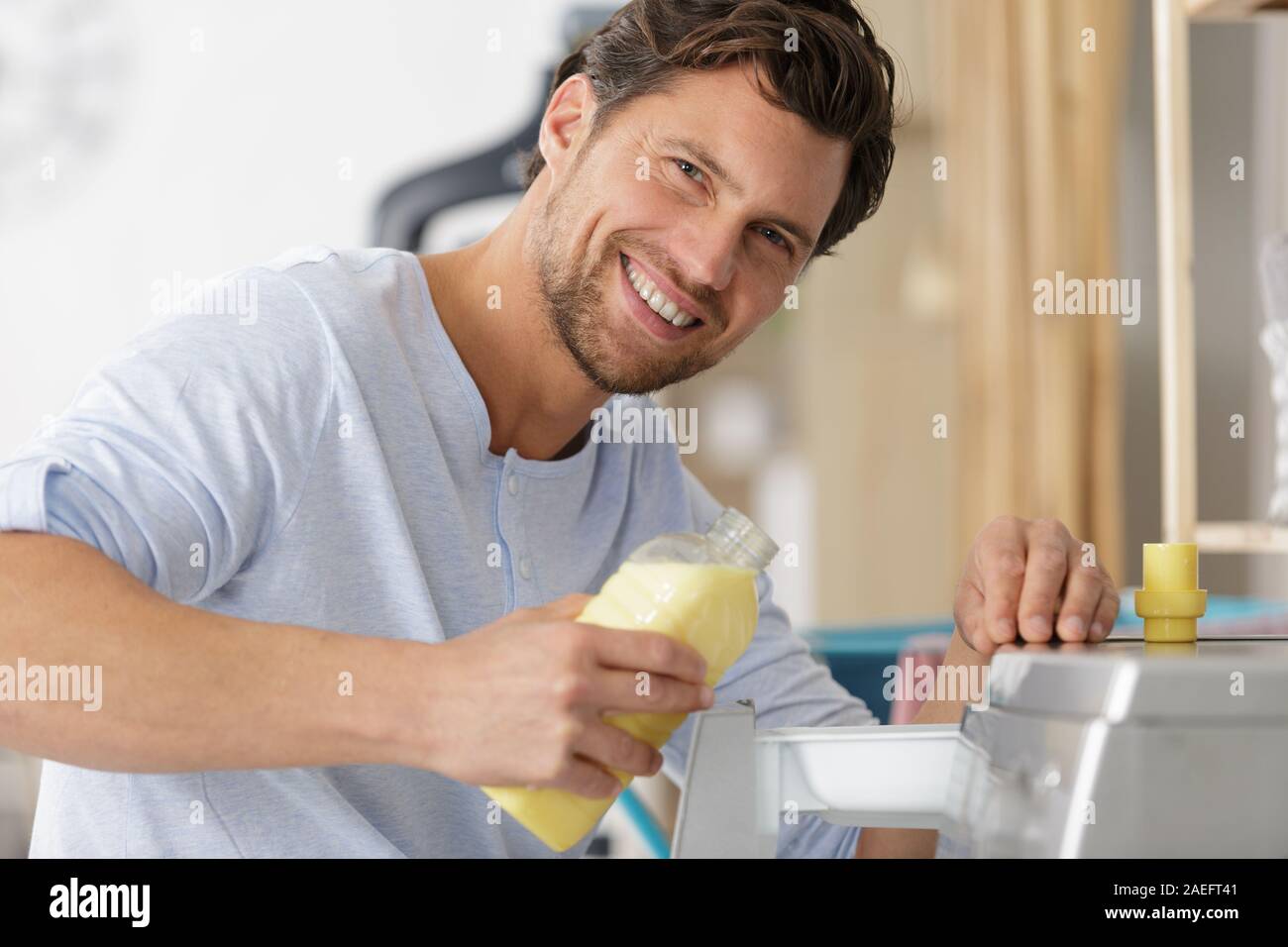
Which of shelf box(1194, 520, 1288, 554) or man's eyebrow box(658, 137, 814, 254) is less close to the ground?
man's eyebrow box(658, 137, 814, 254)

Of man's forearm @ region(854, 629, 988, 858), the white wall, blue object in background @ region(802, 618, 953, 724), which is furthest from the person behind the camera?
the white wall

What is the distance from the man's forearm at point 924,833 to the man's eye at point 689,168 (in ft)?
1.31

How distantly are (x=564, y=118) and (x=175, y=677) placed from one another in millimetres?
700

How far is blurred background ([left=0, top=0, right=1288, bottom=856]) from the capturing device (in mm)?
3033

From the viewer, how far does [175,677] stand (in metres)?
0.65

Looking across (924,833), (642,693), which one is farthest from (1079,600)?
(642,693)

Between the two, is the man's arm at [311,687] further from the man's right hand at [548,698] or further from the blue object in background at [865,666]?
the blue object in background at [865,666]

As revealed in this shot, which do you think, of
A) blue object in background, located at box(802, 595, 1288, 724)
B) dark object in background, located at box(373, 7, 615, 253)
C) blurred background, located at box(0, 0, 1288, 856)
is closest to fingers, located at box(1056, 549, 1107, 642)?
blue object in background, located at box(802, 595, 1288, 724)

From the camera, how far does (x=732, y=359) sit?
11.3ft

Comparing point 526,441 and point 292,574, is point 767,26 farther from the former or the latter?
point 292,574

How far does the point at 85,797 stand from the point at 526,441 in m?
0.44

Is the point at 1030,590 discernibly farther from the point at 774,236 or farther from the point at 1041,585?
the point at 774,236

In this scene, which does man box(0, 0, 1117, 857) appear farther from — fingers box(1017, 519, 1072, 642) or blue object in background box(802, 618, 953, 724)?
blue object in background box(802, 618, 953, 724)

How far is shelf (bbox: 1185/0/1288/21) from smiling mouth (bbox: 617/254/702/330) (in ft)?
2.34
